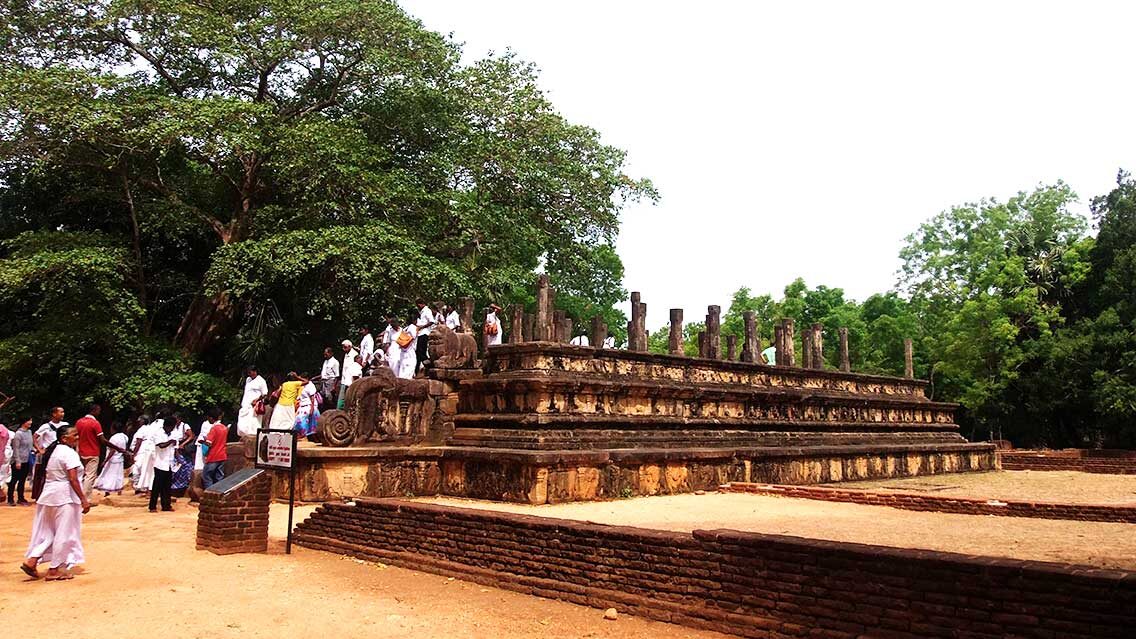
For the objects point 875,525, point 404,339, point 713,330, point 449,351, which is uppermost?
point 713,330

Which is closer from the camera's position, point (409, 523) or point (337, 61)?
point (409, 523)

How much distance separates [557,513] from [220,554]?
3.57m

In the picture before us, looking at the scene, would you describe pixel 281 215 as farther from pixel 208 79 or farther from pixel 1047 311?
pixel 1047 311

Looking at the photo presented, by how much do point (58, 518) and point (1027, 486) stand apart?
1562 cm

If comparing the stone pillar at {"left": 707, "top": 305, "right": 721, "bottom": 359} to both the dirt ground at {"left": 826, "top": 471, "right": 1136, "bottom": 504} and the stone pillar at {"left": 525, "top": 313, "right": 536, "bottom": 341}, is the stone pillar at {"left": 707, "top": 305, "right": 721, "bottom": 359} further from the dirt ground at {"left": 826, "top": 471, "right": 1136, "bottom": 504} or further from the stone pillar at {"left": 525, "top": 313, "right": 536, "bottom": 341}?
the dirt ground at {"left": 826, "top": 471, "right": 1136, "bottom": 504}

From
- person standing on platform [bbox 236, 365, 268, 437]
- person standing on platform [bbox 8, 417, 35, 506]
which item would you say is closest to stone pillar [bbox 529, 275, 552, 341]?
person standing on platform [bbox 236, 365, 268, 437]

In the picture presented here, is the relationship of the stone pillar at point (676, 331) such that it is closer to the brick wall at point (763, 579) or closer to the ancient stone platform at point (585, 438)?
the ancient stone platform at point (585, 438)

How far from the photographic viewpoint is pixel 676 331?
18062 millimetres

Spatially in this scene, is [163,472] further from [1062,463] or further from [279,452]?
[1062,463]

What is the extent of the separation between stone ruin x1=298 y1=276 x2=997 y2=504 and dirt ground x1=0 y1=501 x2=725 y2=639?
2.77 metres

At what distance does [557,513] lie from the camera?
9.62 meters

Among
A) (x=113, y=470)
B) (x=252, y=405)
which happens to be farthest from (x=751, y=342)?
(x=113, y=470)

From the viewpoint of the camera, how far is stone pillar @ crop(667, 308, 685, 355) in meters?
17.8

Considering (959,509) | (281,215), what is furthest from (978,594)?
(281,215)
